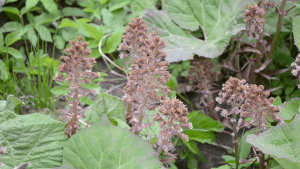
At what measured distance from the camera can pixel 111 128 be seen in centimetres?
170

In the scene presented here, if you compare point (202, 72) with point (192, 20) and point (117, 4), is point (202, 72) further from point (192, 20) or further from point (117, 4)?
point (117, 4)

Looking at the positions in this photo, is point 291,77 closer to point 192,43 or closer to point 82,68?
point 192,43

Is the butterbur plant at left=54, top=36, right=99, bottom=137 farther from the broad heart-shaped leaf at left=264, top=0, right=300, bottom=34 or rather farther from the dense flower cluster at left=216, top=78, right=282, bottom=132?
the broad heart-shaped leaf at left=264, top=0, right=300, bottom=34

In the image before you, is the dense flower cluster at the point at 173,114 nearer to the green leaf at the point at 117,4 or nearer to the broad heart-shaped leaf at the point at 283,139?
the broad heart-shaped leaf at the point at 283,139

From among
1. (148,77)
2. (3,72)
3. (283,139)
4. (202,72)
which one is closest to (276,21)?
(202,72)

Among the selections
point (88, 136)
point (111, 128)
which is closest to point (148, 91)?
point (111, 128)

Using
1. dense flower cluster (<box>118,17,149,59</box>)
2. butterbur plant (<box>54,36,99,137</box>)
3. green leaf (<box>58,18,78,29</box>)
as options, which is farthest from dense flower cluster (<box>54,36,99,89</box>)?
green leaf (<box>58,18,78,29</box>)

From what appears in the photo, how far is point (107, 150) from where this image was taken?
1665 mm

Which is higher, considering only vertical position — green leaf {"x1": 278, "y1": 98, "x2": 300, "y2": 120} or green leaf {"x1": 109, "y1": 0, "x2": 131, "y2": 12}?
green leaf {"x1": 109, "y1": 0, "x2": 131, "y2": 12}

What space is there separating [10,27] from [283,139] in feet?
7.82

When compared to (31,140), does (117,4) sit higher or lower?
higher

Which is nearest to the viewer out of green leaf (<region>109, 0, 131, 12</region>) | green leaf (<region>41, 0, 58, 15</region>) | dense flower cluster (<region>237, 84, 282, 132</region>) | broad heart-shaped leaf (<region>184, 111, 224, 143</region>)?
dense flower cluster (<region>237, 84, 282, 132</region>)

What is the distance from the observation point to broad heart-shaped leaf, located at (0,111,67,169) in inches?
67.6

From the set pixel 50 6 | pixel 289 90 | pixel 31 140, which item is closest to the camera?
pixel 31 140
